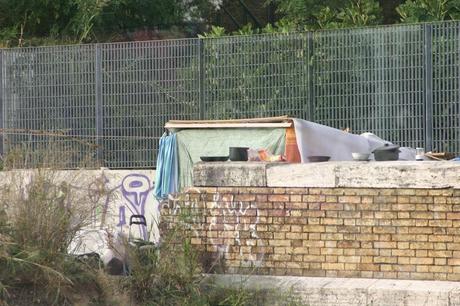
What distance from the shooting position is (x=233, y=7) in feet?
79.4

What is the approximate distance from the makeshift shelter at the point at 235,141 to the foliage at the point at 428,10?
4.24 meters

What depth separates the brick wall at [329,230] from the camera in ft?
30.1

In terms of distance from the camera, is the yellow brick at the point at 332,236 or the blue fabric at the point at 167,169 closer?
the yellow brick at the point at 332,236

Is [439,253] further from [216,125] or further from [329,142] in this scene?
[216,125]

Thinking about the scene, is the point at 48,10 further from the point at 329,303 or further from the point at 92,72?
the point at 329,303

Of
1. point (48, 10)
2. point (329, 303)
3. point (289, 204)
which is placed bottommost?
point (329, 303)

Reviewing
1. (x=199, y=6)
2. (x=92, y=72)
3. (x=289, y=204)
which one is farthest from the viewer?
(x=199, y=6)

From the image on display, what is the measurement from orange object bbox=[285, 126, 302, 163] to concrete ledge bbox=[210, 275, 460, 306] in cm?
208

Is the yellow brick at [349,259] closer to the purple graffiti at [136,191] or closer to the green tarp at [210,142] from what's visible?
the green tarp at [210,142]

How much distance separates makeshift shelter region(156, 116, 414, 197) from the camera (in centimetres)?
1148

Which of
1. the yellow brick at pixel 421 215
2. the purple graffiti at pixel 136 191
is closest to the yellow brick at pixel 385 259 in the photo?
the yellow brick at pixel 421 215

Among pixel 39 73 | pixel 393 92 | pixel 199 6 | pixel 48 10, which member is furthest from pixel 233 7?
pixel 393 92

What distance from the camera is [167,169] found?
38.9 feet

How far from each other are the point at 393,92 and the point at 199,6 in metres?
10.5
